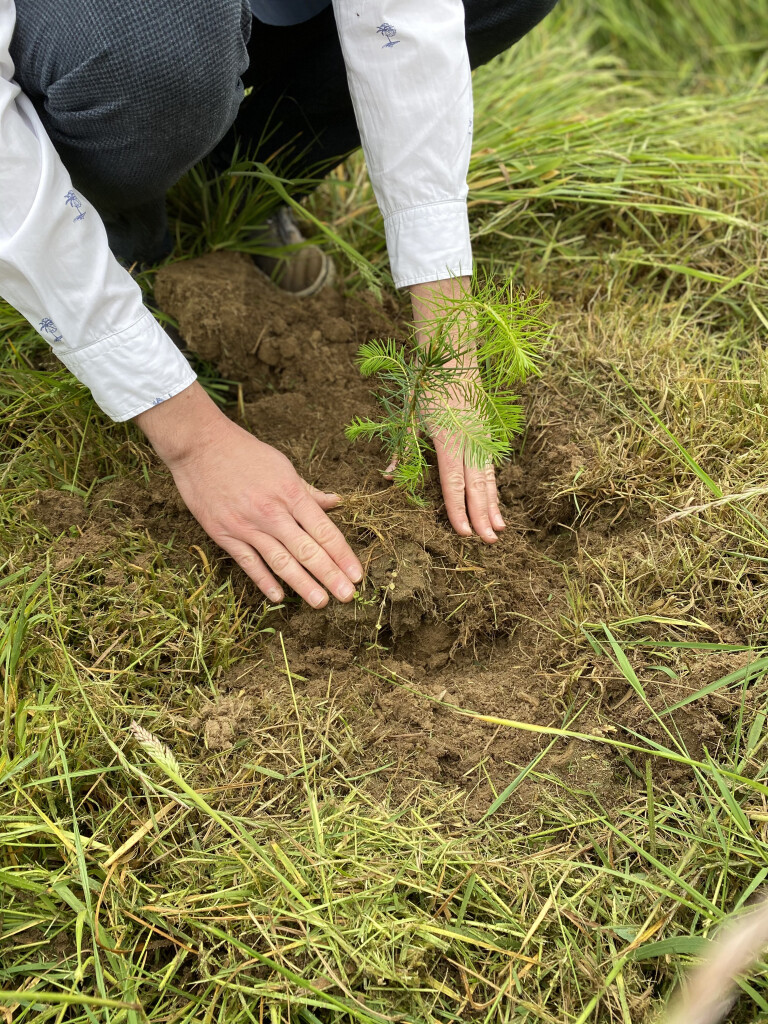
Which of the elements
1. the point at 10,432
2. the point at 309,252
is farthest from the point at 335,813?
the point at 309,252

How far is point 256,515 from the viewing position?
54.7 inches

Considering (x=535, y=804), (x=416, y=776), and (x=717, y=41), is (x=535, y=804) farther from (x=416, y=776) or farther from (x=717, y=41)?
(x=717, y=41)

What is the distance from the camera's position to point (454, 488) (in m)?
1.48

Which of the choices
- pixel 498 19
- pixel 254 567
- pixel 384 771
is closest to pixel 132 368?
pixel 254 567

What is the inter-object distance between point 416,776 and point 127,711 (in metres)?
0.50

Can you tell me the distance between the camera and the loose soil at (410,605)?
4.27 feet

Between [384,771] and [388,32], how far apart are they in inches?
49.7

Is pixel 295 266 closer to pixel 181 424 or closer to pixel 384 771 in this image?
pixel 181 424

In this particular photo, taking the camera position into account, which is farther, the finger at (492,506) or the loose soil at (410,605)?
the finger at (492,506)

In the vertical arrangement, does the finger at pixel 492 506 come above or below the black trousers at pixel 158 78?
below

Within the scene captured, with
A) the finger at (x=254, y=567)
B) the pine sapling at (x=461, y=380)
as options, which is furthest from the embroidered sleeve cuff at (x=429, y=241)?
the finger at (x=254, y=567)

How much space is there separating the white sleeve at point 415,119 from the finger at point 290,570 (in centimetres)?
58

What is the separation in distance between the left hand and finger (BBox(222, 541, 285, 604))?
0.36 m

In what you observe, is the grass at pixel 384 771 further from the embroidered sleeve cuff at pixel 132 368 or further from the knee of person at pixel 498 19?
the knee of person at pixel 498 19
